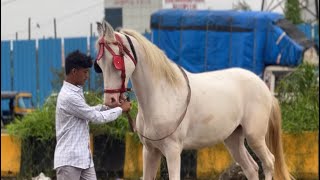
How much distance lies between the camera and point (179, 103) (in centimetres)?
701

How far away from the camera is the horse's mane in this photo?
6.78 meters

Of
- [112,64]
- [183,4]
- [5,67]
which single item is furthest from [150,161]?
[5,67]

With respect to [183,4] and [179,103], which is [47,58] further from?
[179,103]

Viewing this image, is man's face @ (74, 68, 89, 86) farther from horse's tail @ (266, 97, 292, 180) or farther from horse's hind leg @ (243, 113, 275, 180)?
horse's tail @ (266, 97, 292, 180)

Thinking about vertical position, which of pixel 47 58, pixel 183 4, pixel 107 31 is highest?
pixel 107 31

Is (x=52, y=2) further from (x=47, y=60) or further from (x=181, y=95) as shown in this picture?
(x=181, y=95)

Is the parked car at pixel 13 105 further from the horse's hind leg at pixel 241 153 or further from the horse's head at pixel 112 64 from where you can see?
the horse's head at pixel 112 64

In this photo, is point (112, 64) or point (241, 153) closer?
point (112, 64)

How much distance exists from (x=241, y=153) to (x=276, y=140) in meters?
0.50

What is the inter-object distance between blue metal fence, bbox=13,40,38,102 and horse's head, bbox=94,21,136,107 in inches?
649

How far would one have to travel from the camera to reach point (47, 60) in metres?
22.9

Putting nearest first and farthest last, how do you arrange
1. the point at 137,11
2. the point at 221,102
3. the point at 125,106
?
the point at 125,106 → the point at 221,102 → the point at 137,11

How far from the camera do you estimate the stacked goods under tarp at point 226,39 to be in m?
18.8

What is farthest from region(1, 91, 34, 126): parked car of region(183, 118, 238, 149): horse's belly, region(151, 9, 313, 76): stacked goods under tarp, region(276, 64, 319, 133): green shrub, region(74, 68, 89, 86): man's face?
region(74, 68, 89, 86): man's face
